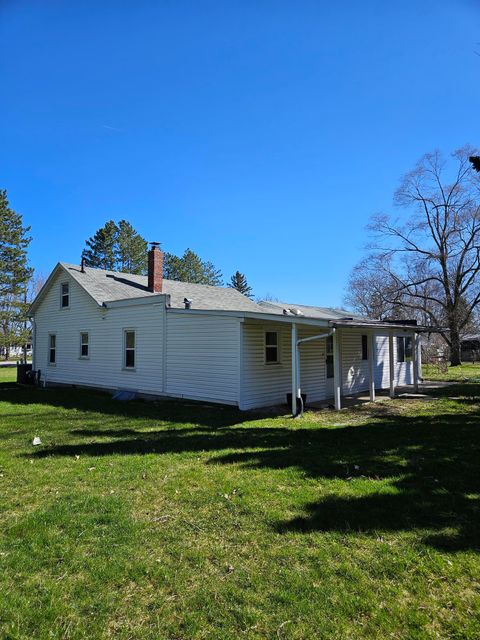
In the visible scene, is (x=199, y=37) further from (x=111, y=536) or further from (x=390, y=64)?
(x=111, y=536)

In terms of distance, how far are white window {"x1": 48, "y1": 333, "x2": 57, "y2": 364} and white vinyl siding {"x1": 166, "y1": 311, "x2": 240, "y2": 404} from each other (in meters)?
8.62

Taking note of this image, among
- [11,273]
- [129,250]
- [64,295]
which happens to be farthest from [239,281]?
[64,295]

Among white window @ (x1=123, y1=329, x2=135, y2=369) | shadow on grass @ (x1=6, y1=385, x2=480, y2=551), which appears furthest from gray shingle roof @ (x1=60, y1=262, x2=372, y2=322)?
shadow on grass @ (x1=6, y1=385, x2=480, y2=551)

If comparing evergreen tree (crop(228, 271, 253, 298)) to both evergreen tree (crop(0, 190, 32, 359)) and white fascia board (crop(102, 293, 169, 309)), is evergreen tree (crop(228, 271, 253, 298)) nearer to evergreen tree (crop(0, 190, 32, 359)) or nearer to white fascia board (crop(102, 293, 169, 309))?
evergreen tree (crop(0, 190, 32, 359))

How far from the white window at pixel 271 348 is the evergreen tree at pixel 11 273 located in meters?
33.0

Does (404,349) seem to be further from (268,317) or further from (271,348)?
(268,317)

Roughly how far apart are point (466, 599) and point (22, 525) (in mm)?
3914

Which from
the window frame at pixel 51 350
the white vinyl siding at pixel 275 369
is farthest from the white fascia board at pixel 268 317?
the window frame at pixel 51 350

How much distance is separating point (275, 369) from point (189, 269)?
152 ft

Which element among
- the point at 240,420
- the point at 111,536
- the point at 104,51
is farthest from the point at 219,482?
the point at 104,51

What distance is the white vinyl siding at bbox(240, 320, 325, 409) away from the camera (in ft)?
36.9

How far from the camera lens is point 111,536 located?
3609mm

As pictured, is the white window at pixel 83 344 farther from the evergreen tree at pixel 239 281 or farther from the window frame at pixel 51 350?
the evergreen tree at pixel 239 281

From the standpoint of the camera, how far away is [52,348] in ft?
62.5
